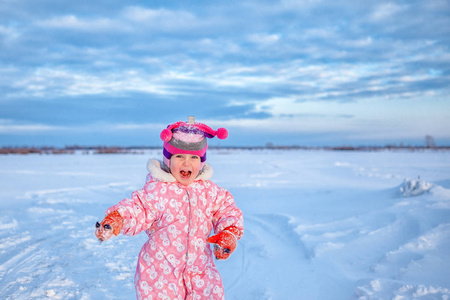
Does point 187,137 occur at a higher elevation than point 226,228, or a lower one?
higher

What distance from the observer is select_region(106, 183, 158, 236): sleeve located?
7.45ft

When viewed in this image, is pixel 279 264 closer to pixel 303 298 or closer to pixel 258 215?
pixel 303 298

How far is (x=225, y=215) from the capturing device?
253 cm

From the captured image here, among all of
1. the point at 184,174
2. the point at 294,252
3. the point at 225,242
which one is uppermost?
the point at 184,174

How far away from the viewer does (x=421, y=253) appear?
3.82m

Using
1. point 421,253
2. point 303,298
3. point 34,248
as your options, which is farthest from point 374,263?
point 34,248

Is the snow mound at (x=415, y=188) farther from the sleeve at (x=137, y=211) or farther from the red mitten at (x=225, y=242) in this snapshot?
the sleeve at (x=137, y=211)

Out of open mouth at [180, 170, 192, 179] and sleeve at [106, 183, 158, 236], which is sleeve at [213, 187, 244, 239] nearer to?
open mouth at [180, 170, 192, 179]

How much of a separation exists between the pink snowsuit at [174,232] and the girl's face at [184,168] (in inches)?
1.8

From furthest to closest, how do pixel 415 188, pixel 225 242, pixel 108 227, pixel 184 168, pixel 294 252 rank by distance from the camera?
pixel 415 188, pixel 294 252, pixel 184 168, pixel 225 242, pixel 108 227

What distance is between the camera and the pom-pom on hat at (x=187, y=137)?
2.51 metres

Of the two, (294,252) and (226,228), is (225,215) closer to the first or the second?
(226,228)

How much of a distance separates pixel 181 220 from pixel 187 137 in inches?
21.9

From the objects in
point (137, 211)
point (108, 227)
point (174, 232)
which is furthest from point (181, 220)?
point (108, 227)
